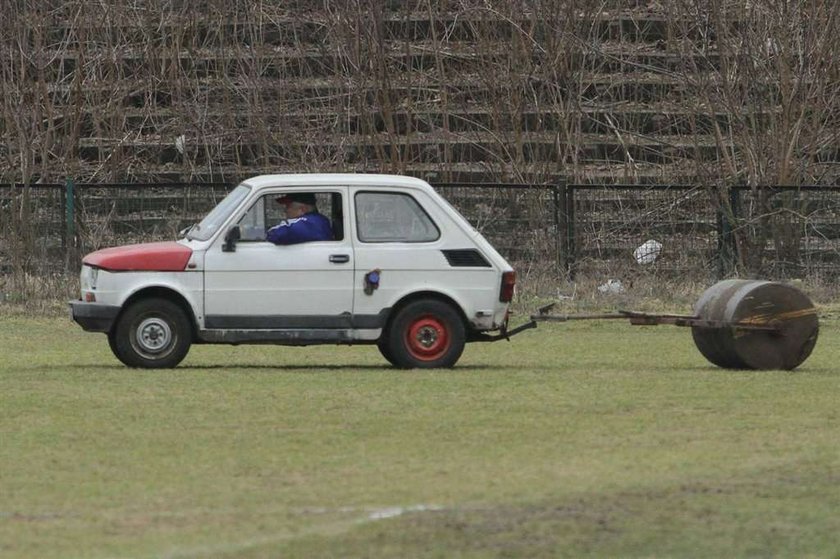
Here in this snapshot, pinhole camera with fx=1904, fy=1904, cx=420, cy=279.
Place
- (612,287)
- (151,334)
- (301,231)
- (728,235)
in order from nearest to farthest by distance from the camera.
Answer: (151,334), (301,231), (612,287), (728,235)

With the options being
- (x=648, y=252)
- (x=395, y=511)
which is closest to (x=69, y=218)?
(x=648, y=252)

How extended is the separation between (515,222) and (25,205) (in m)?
7.16

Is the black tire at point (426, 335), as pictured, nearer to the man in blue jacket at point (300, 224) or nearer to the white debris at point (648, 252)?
the man in blue jacket at point (300, 224)

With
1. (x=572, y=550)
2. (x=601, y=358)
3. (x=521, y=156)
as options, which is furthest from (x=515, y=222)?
(x=572, y=550)

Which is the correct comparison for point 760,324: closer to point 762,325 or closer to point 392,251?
point 762,325

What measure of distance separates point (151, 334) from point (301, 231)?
5.13 ft

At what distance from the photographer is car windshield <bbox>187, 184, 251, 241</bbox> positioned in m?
16.5

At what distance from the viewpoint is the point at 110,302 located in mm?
16141

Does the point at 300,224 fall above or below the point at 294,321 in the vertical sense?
above

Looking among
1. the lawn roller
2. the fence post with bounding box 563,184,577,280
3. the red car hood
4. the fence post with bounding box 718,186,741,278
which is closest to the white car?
the red car hood

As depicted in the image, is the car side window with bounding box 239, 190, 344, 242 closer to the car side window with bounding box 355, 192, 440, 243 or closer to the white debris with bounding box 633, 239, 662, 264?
the car side window with bounding box 355, 192, 440, 243

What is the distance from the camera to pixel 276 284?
16.3 meters

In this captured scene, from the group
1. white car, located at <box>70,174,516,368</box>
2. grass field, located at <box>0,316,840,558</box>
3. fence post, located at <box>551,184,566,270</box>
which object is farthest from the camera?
fence post, located at <box>551,184,566,270</box>

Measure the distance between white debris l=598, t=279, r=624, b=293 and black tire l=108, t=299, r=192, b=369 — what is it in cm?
1076
